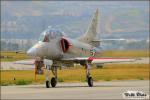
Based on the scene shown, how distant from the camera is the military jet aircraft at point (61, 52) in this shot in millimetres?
44438

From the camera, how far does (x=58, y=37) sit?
4597 cm

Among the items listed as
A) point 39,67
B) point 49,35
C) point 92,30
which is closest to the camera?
point 39,67

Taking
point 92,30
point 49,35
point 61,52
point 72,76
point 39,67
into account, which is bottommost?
point 72,76

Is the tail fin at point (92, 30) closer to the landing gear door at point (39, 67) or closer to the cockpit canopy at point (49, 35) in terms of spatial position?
the cockpit canopy at point (49, 35)

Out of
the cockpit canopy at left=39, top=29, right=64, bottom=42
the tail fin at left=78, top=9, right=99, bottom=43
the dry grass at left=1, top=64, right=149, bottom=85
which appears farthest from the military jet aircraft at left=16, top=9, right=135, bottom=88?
the dry grass at left=1, top=64, right=149, bottom=85

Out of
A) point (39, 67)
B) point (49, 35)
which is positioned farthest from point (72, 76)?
point (39, 67)

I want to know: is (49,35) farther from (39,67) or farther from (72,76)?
(72,76)

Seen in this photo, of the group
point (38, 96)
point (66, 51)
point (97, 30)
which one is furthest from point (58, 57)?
point (38, 96)

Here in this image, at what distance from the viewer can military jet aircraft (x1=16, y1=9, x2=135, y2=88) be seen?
146ft

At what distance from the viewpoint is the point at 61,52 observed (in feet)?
152

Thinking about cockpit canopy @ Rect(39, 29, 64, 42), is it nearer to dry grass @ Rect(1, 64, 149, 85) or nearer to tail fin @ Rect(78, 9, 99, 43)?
dry grass @ Rect(1, 64, 149, 85)

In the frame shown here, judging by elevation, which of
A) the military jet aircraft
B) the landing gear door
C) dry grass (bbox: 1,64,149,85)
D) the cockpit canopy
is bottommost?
dry grass (bbox: 1,64,149,85)

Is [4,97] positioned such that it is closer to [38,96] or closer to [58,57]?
[38,96]

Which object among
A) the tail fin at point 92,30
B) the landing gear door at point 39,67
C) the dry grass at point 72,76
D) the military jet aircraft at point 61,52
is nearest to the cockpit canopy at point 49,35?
the military jet aircraft at point 61,52
